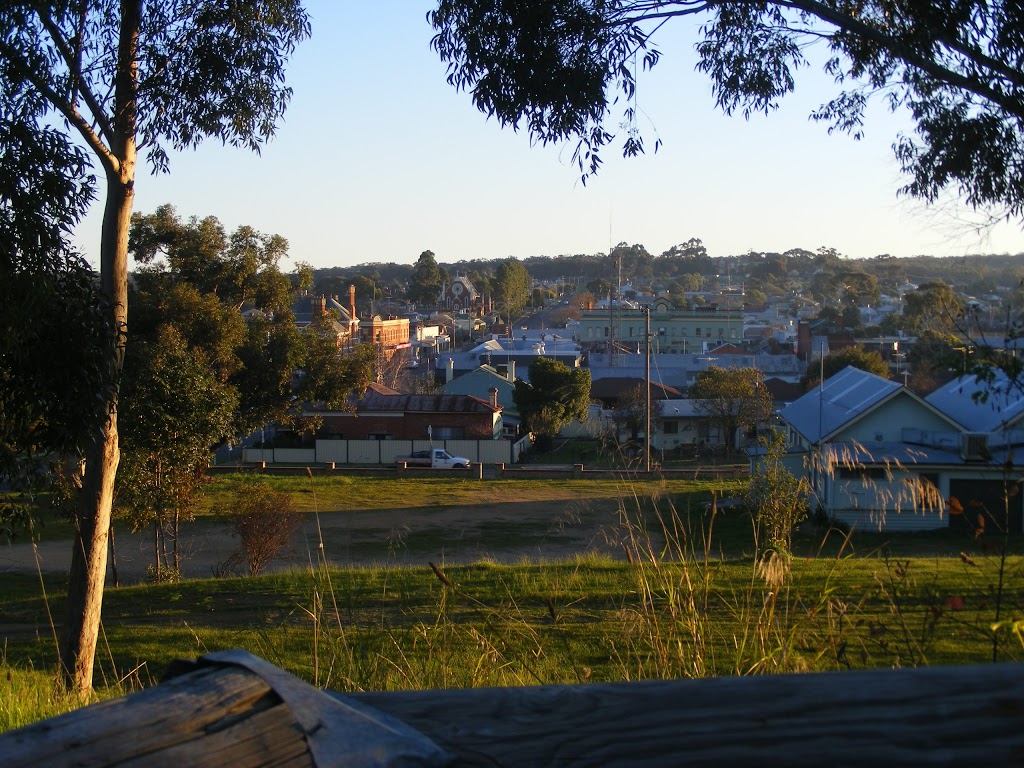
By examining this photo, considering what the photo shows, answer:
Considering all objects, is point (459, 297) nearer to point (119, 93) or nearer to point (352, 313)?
point (352, 313)

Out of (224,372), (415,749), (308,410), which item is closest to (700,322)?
(308,410)

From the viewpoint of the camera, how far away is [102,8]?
8188 millimetres

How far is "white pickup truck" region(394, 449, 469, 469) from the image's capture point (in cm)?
3070

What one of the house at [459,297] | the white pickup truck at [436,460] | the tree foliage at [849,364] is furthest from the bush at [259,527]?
the house at [459,297]

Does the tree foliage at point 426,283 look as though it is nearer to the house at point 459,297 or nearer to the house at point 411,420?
the house at point 459,297

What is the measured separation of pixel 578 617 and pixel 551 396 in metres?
27.5

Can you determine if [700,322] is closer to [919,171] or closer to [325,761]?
[919,171]

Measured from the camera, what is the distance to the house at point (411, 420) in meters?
33.0

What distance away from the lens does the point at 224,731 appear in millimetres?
908

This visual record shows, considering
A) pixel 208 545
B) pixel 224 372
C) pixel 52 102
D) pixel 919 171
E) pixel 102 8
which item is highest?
pixel 102 8

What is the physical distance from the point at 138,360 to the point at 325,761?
9.99 metres

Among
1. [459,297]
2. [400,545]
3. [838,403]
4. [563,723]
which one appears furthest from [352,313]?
[563,723]

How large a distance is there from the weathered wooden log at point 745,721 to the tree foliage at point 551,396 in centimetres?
3350

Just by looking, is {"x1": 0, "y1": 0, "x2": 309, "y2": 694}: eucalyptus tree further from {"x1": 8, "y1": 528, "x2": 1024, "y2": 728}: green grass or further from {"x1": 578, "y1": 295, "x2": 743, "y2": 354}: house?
{"x1": 578, "y1": 295, "x2": 743, "y2": 354}: house
